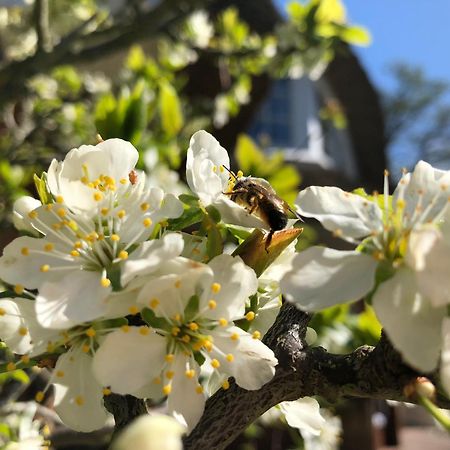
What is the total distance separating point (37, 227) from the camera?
625mm

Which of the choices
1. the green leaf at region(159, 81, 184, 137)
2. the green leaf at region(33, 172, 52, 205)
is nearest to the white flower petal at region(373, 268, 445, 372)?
the green leaf at region(33, 172, 52, 205)

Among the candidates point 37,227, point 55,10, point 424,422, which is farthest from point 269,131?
point 37,227

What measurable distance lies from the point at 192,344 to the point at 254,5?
5.07m

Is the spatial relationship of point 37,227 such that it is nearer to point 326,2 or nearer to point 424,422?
point 326,2

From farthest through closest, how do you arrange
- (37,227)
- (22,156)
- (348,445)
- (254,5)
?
(254,5), (348,445), (22,156), (37,227)

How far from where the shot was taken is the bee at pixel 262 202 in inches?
24.7

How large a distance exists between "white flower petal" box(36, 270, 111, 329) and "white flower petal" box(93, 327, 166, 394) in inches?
1.2

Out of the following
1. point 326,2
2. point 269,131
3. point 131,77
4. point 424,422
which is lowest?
point 424,422

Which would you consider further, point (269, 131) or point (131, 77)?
point (269, 131)

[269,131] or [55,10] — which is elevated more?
Answer: [55,10]

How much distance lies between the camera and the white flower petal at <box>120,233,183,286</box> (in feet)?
1.66

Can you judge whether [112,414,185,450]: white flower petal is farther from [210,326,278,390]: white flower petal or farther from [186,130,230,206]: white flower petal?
[186,130,230,206]: white flower petal

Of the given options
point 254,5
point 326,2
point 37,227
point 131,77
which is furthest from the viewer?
point 254,5

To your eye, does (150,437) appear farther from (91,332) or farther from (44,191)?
(44,191)
